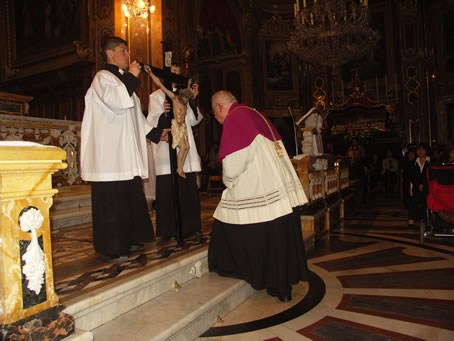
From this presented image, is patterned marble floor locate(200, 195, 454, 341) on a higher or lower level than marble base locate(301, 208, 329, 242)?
lower

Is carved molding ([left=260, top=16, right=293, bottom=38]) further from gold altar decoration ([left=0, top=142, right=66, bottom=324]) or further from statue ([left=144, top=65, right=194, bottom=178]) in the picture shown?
gold altar decoration ([left=0, top=142, right=66, bottom=324])

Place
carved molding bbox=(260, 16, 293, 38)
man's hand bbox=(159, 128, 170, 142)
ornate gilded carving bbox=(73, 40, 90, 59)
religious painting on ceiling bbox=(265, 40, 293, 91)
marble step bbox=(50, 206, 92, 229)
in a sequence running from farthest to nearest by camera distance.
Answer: religious painting on ceiling bbox=(265, 40, 293, 91)
carved molding bbox=(260, 16, 293, 38)
ornate gilded carving bbox=(73, 40, 90, 59)
marble step bbox=(50, 206, 92, 229)
man's hand bbox=(159, 128, 170, 142)

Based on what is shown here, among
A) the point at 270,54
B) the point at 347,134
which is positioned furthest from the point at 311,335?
the point at 270,54

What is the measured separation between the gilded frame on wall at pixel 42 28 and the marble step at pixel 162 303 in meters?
8.97

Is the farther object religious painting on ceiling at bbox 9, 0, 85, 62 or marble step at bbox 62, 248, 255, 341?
religious painting on ceiling at bbox 9, 0, 85, 62

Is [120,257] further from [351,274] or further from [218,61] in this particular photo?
[218,61]

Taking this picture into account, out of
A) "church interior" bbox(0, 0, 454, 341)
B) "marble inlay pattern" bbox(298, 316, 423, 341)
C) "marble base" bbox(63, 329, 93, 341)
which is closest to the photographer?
"marble base" bbox(63, 329, 93, 341)

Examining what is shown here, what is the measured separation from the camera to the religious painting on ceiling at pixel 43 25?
11.0 meters

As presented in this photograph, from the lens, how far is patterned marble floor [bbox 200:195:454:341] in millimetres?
2539

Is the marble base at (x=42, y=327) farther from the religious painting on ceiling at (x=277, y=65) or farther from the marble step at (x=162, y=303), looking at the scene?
the religious painting on ceiling at (x=277, y=65)

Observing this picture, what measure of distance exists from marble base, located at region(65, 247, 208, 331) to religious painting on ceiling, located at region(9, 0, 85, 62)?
375 inches

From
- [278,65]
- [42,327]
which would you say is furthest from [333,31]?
[42,327]

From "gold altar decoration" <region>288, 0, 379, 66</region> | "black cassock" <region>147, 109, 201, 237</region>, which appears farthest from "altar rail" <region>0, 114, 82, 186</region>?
"gold altar decoration" <region>288, 0, 379, 66</region>

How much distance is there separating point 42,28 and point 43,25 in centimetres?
10
